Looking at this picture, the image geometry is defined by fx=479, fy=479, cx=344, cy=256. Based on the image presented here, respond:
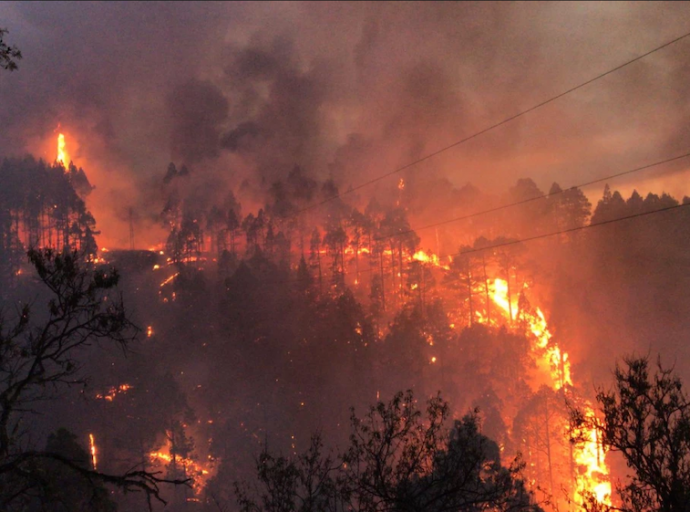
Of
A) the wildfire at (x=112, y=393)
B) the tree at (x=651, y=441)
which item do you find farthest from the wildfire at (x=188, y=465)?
the tree at (x=651, y=441)

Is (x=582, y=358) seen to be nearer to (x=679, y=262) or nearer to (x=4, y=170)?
(x=679, y=262)

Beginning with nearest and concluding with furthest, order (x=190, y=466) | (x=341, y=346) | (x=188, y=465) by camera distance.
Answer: (x=190, y=466) < (x=188, y=465) < (x=341, y=346)

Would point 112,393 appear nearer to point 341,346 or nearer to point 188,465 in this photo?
point 188,465

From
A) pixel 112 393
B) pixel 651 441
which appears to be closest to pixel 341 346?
pixel 112 393

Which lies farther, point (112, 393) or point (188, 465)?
point (188, 465)

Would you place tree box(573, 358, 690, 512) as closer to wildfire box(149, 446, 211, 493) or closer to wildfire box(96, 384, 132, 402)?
wildfire box(96, 384, 132, 402)

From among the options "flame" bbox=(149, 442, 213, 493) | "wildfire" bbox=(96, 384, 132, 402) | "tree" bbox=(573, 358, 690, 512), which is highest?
"tree" bbox=(573, 358, 690, 512)

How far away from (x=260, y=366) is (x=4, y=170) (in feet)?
292

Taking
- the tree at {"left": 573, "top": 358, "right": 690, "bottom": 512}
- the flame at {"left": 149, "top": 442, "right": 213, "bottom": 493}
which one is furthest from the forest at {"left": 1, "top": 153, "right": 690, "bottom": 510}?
the tree at {"left": 573, "top": 358, "right": 690, "bottom": 512}

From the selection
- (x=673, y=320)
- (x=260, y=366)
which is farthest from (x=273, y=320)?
(x=673, y=320)

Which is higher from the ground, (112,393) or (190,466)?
(112,393)

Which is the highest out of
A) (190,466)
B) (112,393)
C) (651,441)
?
(651,441)

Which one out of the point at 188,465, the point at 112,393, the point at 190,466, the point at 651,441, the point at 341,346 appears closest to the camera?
the point at 651,441

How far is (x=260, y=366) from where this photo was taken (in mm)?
75562
